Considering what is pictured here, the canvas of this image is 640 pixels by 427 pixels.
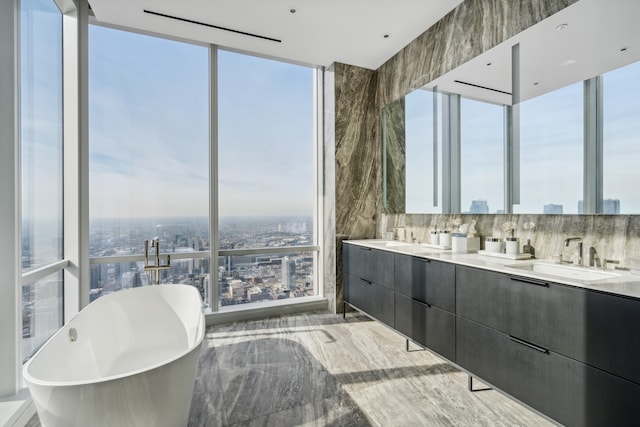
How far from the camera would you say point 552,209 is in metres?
2.05

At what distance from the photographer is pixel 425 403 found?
2.01m

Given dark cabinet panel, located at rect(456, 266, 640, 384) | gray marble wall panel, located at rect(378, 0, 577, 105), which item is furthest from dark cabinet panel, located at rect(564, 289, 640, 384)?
gray marble wall panel, located at rect(378, 0, 577, 105)

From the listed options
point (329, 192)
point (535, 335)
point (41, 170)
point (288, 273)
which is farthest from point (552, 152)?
point (41, 170)

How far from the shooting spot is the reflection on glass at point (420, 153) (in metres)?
3.09

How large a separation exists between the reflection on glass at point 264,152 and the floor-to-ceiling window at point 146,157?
22 cm

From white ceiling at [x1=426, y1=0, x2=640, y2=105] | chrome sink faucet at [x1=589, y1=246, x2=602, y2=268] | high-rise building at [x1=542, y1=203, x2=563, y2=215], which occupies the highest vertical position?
white ceiling at [x1=426, y1=0, x2=640, y2=105]

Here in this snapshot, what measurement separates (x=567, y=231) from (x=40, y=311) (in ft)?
12.1

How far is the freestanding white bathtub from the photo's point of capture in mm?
1216

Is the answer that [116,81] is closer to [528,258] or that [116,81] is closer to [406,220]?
[406,220]

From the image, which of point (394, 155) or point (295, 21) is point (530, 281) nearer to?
point (394, 155)

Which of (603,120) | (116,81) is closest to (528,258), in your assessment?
(603,120)

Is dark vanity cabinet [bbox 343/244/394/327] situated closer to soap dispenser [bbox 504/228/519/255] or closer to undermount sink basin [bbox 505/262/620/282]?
soap dispenser [bbox 504/228/519/255]

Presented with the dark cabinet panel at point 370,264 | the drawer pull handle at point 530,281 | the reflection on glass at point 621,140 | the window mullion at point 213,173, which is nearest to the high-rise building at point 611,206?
the reflection on glass at point 621,140

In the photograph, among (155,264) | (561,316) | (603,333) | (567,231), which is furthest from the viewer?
(155,264)
